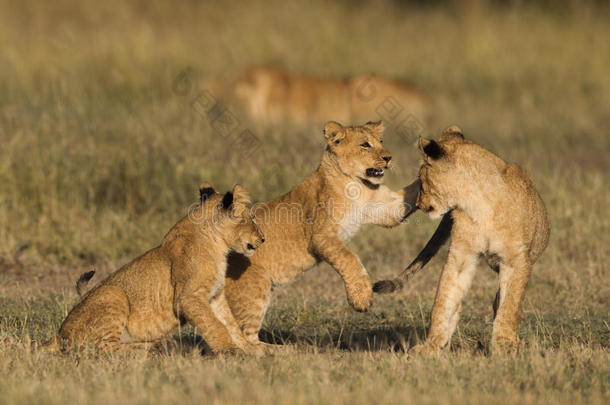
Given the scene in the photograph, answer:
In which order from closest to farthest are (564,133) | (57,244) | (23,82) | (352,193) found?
(352,193), (57,244), (23,82), (564,133)

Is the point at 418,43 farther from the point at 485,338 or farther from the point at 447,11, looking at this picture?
the point at 485,338

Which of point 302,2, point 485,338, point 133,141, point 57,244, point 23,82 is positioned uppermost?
point 302,2

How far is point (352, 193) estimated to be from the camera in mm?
6016

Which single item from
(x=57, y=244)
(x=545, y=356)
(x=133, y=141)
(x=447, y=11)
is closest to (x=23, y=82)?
(x=133, y=141)

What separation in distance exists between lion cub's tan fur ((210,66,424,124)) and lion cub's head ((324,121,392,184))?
6288mm

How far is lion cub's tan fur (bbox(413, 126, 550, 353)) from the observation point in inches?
209

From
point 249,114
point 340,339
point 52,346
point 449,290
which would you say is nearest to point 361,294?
point 449,290

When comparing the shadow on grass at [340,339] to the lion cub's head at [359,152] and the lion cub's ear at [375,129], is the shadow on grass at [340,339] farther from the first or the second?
the lion cub's ear at [375,129]

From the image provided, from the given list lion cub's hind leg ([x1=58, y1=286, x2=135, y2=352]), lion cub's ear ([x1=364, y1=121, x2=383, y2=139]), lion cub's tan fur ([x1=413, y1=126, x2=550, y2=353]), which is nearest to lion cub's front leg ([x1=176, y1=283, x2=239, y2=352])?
lion cub's hind leg ([x1=58, y1=286, x2=135, y2=352])

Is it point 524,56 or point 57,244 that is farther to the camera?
point 524,56

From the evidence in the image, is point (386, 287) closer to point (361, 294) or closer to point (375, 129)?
point (361, 294)

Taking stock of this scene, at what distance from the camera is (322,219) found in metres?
5.95

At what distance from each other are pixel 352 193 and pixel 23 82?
284 inches

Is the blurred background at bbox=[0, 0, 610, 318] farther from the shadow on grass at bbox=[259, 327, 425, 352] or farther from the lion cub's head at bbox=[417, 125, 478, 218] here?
the lion cub's head at bbox=[417, 125, 478, 218]
